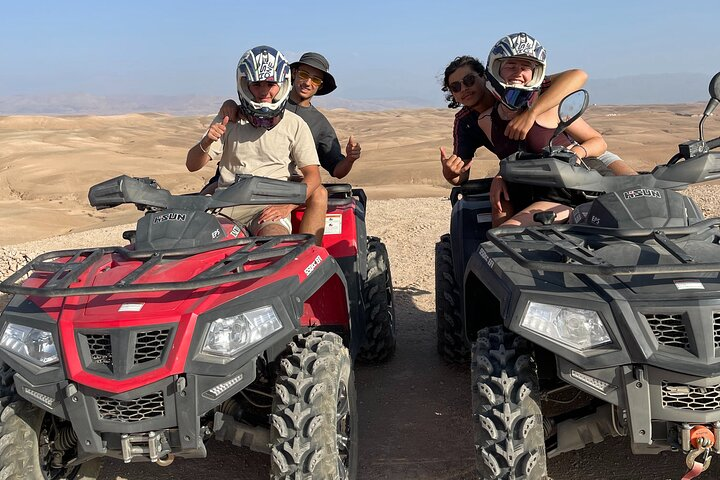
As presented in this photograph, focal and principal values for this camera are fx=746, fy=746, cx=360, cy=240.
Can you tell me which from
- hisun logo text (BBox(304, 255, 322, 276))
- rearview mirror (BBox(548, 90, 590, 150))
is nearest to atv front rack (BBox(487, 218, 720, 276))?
rearview mirror (BBox(548, 90, 590, 150))

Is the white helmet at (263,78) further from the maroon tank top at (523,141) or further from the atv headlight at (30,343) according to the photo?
the atv headlight at (30,343)

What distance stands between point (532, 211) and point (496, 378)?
1.45m

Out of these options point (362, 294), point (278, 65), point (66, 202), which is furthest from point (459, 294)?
point (66, 202)

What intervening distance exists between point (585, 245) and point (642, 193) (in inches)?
16.5

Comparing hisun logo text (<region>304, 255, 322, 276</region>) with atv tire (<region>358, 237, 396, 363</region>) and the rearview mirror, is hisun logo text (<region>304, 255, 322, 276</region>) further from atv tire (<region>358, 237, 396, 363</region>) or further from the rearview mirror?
atv tire (<region>358, 237, 396, 363</region>)

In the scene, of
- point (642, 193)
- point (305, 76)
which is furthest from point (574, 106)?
point (305, 76)

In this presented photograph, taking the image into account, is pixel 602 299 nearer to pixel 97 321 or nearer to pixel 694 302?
pixel 694 302

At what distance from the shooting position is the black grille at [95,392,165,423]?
2.79 meters

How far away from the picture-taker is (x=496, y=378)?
2.86 m

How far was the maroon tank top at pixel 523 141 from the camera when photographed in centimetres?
446

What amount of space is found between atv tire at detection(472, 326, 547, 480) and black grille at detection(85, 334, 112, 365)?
1429mm

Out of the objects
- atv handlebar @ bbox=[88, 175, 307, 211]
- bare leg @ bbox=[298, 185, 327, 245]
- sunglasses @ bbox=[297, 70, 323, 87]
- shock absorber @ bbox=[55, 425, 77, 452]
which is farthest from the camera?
sunglasses @ bbox=[297, 70, 323, 87]

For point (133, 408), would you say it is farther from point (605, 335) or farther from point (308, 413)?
point (605, 335)

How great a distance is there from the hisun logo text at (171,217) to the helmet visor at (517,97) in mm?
2037
